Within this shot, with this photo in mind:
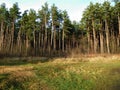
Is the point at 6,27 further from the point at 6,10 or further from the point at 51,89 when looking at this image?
the point at 51,89

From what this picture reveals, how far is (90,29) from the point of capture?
80.6 meters

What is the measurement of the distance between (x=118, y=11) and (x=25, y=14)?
35998 millimetres

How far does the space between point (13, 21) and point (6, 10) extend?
17.0ft

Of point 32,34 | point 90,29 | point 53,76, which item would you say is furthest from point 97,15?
point 53,76

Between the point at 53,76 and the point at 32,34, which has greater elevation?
the point at 32,34

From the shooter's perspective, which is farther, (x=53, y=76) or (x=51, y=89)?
(x=53, y=76)

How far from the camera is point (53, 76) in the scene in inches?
657

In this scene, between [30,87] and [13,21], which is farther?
[13,21]

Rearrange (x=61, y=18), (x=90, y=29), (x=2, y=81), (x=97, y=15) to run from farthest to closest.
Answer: (x=61, y=18) → (x=90, y=29) → (x=97, y=15) → (x=2, y=81)

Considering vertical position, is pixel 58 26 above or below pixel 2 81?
above

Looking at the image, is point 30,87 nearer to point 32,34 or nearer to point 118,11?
point 118,11

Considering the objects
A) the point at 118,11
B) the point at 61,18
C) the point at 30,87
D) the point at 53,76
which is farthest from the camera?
the point at 61,18

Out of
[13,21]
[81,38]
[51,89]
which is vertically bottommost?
[51,89]

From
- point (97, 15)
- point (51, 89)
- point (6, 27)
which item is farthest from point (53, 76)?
point (6, 27)
